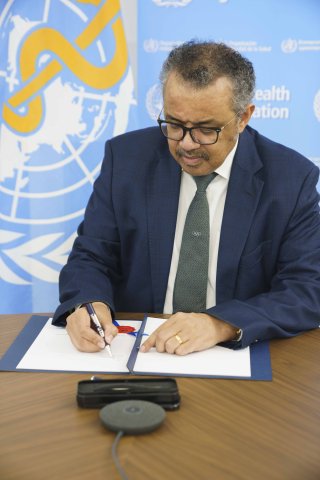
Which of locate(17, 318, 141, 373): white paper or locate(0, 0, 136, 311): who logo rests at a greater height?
locate(0, 0, 136, 311): who logo

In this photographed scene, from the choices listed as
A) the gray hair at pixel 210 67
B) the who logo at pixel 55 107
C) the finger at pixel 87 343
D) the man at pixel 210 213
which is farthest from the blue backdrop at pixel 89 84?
the finger at pixel 87 343

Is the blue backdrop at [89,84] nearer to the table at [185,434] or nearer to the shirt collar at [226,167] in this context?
the shirt collar at [226,167]

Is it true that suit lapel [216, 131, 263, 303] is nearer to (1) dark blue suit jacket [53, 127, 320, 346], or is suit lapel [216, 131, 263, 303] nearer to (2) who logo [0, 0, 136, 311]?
(1) dark blue suit jacket [53, 127, 320, 346]

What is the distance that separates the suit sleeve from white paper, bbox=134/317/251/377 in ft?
0.22

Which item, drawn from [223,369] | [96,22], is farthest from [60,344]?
[96,22]

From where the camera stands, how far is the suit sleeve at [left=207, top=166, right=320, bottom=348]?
5.92ft

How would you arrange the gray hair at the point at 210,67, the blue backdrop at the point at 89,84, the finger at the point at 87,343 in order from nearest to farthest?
the finger at the point at 87,343 → the gray hair at the point at 210,67 → the blue backdrop at the point at 89,84

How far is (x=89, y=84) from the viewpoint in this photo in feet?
11.0

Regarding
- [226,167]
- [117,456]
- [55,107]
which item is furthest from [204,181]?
[55,107]

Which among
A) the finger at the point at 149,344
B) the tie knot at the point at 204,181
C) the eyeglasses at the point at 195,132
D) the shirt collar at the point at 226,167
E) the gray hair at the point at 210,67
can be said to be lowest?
the finger at the point at 149,344

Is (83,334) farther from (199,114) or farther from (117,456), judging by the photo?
(199,114)

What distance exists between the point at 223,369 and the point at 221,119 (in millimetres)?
821

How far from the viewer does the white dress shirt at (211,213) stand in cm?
226

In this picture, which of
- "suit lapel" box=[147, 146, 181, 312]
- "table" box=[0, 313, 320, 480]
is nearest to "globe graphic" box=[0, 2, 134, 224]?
"suit lapel" box=[147, 146, 181, 312]
